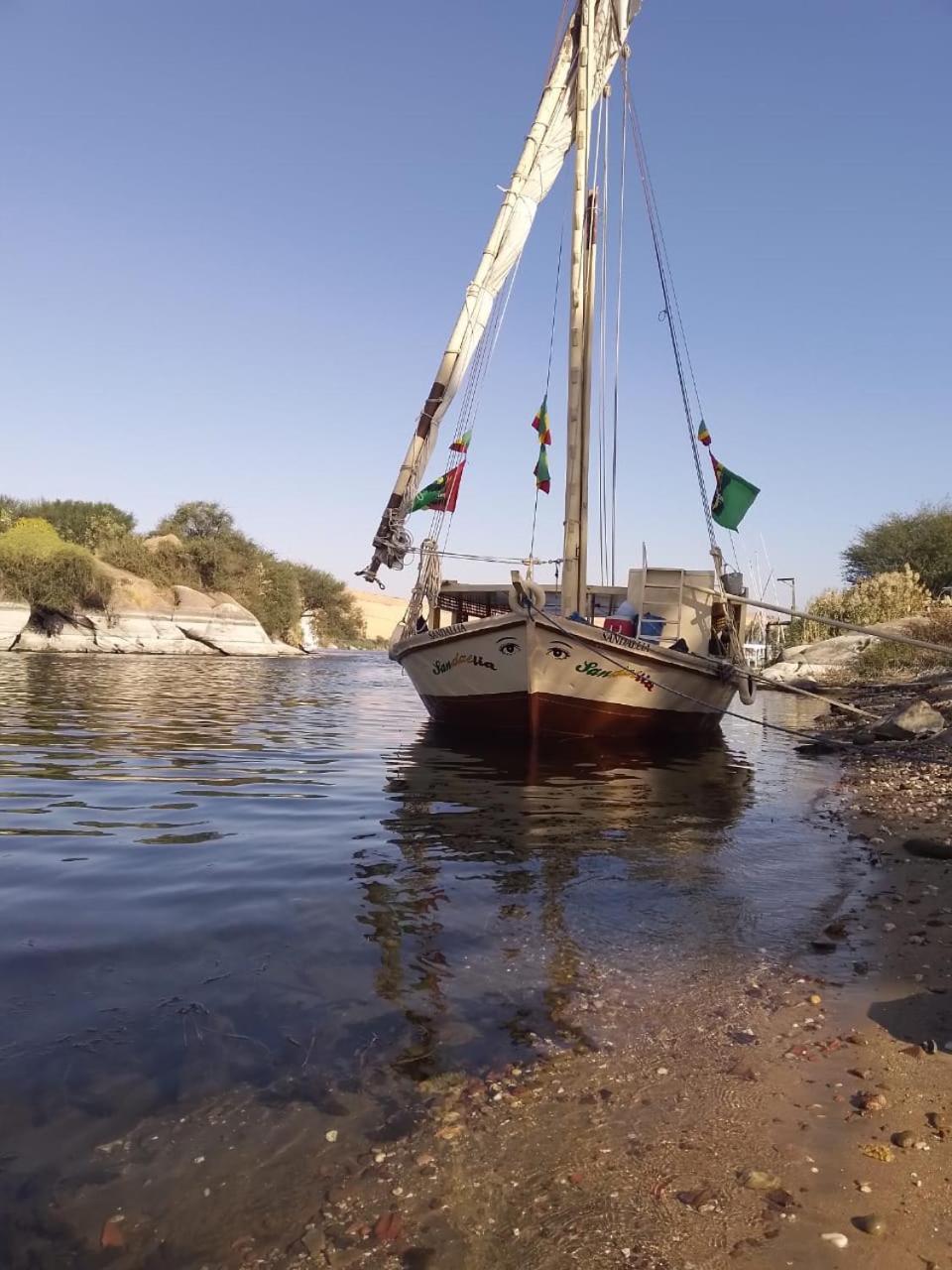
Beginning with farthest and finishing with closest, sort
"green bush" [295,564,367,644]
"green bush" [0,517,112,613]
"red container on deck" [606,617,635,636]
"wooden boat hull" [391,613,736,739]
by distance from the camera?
"green bush" [295,564,367,644], "green bush" [0,517,112,613], "red container on deck" [606,617,635,636], "wooden boat hull" [391,613,736,739]

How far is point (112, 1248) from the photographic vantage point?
2617mm

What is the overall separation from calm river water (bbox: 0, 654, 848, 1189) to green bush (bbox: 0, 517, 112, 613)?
45.7 m

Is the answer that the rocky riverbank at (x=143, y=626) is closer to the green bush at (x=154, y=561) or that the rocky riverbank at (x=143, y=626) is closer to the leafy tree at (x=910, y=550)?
the green bush at (x=154, y=561)

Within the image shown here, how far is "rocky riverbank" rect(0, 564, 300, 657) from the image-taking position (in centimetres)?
5478

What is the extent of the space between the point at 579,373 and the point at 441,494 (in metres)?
4.01

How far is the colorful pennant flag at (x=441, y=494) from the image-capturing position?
18.5 meters

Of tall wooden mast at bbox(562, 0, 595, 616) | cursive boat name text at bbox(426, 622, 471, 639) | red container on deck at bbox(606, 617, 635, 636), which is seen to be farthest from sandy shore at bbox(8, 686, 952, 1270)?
red container on deck at bbox(606, 617, 635, 636)

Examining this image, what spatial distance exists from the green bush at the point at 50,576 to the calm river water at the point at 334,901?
45699mm

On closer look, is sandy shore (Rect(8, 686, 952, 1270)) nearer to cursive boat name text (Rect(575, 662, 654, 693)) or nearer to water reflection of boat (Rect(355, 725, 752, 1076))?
water reflection of boat (Rect(355, 725, 752, 1076))

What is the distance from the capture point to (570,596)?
1623cm

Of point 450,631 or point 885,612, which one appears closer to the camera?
point 450,631

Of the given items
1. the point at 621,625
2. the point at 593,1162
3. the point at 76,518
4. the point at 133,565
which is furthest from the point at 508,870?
the point at 76,518

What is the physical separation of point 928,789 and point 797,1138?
914cm

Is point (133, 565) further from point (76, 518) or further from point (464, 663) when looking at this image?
point (464, 663)
